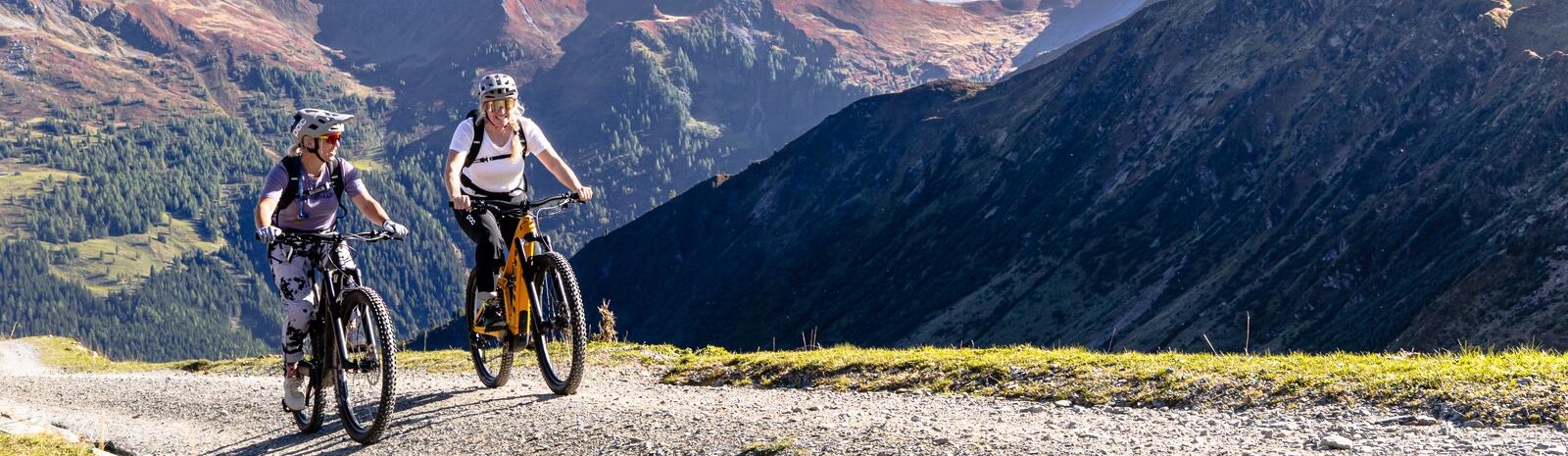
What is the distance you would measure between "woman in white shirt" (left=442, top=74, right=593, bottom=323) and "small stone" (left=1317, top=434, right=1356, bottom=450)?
773cm

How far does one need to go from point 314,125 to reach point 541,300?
302 cm

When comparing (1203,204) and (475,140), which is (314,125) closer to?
(475,140)

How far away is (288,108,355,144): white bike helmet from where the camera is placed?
12453mm

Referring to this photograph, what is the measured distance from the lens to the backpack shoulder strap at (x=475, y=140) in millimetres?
13305

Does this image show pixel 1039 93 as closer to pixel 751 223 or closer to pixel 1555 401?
pixel 751 223

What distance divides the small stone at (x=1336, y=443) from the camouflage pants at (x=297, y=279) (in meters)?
9.44

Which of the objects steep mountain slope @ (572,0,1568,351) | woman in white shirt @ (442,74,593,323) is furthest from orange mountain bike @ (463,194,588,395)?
steep mountain slope @ (572,0,1568,351)

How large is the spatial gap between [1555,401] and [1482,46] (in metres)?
122

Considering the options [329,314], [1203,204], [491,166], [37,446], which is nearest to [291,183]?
[329,314]

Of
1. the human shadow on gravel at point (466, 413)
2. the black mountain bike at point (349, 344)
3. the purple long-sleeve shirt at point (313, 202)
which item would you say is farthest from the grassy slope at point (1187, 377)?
the purple long-sleeve shirt at point (313, 202)

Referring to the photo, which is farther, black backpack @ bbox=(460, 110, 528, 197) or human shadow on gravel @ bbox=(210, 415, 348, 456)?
black backpack @ bbox=(460, 110, 528, 197)

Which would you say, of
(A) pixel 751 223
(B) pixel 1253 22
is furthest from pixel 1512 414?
(A) pixel 751 223

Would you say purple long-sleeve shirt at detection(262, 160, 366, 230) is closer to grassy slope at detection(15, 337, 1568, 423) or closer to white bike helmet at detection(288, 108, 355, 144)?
white bike helmet at detection(288, 108, 355, 144)

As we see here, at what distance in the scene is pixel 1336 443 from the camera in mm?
9562
